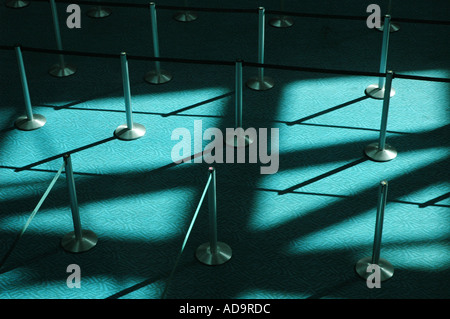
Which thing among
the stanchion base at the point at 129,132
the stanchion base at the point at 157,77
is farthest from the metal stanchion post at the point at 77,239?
the stanchion base at the point at 157,77

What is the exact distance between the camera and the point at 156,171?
744cm

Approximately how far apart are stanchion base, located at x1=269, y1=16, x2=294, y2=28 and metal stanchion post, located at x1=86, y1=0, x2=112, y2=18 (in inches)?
94.7

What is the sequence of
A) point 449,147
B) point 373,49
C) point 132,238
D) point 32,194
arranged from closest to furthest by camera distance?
point 132,238 < point 32,194 < point 449,147 < point 373,49

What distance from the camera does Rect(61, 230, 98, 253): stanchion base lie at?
646 cm

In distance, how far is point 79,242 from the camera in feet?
21.3

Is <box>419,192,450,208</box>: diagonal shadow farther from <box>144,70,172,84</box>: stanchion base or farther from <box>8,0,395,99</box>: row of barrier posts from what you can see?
<box>144,70,172,84</box>: stanchion base

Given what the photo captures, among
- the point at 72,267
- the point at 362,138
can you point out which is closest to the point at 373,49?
the point at 362,138

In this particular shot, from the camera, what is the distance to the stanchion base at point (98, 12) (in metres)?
10.6

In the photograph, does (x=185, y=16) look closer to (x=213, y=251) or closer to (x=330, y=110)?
(x=330, y=110)

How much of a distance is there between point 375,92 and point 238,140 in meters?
1.89

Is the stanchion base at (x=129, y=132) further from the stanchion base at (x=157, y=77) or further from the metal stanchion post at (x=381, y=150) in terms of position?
the metal stanchion post at (x=381, y=150)

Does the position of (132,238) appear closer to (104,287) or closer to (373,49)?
(104,287)

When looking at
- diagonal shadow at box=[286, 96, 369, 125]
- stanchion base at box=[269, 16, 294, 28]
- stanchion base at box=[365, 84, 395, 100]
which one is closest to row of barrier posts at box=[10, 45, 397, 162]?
diagonal shadow at box=[286, 96, 369, 125]

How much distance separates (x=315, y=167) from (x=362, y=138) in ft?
2.51
